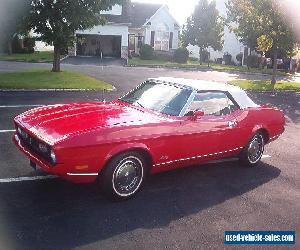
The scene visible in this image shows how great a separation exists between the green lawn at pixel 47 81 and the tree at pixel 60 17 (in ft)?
5.98

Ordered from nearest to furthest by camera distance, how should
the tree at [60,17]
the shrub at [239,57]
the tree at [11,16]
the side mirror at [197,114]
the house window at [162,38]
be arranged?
the side mirror at [197,114]
the tree at [11,16]
the tree at [60,17]
the shrub at [239,57]
the house window at [162,38]

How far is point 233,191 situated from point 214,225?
1.33 meters

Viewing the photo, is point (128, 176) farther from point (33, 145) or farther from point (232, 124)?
point (232, 124)

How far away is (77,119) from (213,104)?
2498 millimetres

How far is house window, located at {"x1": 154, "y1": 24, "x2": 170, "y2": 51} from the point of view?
4578cm

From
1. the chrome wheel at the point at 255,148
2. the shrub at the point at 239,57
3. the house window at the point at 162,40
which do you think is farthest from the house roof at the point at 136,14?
the chrome wheel at the point at 255,148

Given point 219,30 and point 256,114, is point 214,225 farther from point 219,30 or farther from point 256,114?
point 219,30

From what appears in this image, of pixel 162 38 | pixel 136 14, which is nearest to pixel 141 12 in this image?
pixel 136 14

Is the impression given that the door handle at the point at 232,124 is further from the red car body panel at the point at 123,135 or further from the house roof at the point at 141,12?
the house roof at the point at 141,12

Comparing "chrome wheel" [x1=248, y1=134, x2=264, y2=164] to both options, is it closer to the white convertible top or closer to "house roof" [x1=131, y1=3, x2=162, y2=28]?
the white convertible top

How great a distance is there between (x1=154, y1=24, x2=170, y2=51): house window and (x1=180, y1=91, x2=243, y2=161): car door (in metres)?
40.1

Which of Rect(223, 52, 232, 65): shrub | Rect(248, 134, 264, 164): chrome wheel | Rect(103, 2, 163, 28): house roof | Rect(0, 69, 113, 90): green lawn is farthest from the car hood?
Rect(223, 52, 232, 65): shrub

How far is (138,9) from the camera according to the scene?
158 ft

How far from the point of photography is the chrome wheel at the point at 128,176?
5.35 meters
